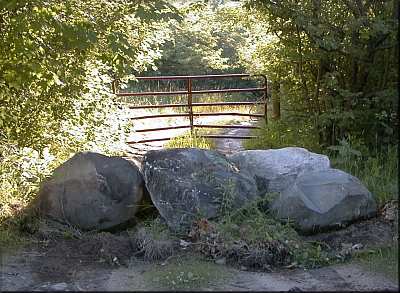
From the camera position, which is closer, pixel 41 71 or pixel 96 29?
pixel 41 71

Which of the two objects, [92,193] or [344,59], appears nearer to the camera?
[92,193]

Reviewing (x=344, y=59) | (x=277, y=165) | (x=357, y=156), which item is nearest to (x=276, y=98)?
(x=344, y=59)

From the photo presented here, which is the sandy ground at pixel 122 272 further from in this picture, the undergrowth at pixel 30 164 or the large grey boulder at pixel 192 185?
the large grey boulder at pixel 192 185

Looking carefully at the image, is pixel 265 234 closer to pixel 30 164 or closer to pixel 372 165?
pixel 372 165

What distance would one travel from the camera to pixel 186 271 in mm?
4438

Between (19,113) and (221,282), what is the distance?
4329 mm

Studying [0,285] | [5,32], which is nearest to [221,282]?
[0,285]

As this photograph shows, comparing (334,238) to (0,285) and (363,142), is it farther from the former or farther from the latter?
(0,285)

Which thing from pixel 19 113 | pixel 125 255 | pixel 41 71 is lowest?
pixel 125 255

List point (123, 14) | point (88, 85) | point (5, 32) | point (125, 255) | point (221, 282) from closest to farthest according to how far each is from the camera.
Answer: point (221, 282) → point (125, 255) → point (5, 32) → point (123, 14) → point (88, 85)

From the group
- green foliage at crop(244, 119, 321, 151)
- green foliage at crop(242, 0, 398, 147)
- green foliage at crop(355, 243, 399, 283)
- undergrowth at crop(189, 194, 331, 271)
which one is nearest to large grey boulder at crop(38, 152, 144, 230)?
undergrowth at crop(189, 194, 331, 271)

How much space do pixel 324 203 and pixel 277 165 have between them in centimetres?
85

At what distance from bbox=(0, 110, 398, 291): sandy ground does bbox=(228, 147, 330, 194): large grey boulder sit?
0.80m

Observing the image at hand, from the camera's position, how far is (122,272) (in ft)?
15.4
